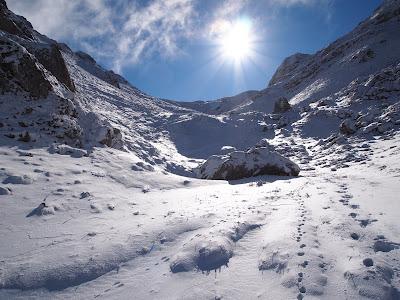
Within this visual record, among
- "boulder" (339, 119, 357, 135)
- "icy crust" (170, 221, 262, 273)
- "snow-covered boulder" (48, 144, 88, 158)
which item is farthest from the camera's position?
"boulder" (339, 119, 357, 135)

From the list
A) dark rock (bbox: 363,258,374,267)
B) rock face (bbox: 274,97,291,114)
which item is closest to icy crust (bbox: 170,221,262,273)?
dark rock (bbox: 363,258,374,267)

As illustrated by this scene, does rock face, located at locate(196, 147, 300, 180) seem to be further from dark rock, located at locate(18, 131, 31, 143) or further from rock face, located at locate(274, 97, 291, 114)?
rock face, located at locate(274, 97, 291, 114)

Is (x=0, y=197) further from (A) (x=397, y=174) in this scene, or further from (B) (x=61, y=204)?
(A) (x=397, y=174)

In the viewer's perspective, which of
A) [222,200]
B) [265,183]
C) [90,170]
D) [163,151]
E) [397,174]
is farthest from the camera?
[163,151]

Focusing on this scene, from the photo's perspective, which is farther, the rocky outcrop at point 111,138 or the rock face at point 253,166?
the rock face at point 253,166

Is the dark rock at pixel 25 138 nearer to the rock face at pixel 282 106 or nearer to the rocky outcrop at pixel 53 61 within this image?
the rocky outcrop at pixel 53 61

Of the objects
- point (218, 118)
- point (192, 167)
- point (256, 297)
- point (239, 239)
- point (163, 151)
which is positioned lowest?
point (256, 297)

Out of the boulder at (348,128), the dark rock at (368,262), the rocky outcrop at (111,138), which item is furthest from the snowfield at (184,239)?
the boulder at (348,128)

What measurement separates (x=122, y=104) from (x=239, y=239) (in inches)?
1300

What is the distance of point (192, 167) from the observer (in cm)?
2239

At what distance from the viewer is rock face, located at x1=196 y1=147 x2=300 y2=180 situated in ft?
51.5

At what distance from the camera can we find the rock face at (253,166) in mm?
15703

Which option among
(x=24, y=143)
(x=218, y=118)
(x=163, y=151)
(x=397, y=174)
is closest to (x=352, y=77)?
(x=218, y=118)

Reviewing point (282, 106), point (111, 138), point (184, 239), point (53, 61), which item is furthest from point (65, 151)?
point (282, 106)
